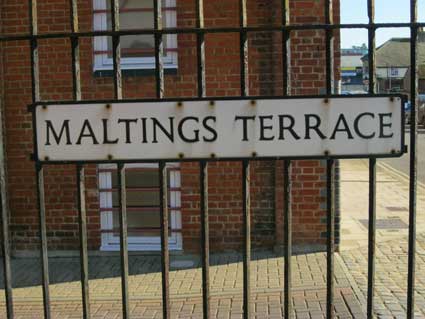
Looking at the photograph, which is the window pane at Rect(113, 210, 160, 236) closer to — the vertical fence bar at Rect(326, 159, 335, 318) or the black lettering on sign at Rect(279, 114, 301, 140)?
the vertical fence bar at Rect(326, 159, 335, 318)

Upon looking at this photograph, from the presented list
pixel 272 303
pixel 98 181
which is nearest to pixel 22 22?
pixel 98 181

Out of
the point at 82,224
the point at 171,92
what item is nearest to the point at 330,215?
the point at 82,224

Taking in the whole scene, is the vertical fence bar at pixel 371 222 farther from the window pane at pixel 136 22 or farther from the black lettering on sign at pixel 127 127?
the window pane at pixel 136 22

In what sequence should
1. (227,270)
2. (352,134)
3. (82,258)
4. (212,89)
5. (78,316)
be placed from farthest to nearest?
1. (212,89)
2. (227,270)
3. (78,316)
4. (82,258)
5. (352,134)

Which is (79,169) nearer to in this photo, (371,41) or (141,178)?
(371,41)

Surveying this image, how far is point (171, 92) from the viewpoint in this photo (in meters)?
6.62

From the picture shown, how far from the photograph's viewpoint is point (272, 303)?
16.2ft

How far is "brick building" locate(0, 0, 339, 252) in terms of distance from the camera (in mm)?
6449

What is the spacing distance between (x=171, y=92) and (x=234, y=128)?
13.6 ft

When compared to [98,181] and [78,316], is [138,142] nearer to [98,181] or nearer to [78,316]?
[78,316]

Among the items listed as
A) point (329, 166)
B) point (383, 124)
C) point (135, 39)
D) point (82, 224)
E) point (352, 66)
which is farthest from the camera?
point (352, 66)

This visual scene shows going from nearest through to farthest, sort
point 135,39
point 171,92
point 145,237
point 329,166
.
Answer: point 329,166
point 171,92
point 135,39
point 145,237

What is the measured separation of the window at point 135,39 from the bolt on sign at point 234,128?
4.08 metres

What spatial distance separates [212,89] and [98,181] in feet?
5.78
